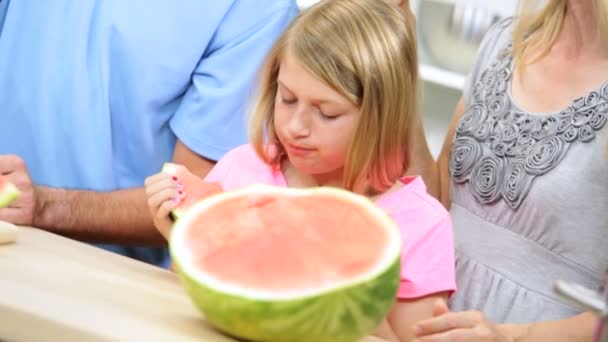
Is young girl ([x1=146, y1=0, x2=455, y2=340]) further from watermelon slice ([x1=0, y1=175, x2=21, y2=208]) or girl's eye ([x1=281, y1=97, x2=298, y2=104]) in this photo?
watermelon slice ([x1=0, y1=175, x2=21, y2=208])

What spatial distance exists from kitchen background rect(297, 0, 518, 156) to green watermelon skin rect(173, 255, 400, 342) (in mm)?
1807

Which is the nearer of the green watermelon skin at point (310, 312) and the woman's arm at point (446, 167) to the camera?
the green watermelon skin at point (310, 312)

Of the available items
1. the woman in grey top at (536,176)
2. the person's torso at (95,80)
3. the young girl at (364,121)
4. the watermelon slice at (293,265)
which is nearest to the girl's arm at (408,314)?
the young girl at (364,121)

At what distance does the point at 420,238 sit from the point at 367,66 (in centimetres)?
23

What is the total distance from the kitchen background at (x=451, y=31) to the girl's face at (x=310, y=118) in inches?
54.3

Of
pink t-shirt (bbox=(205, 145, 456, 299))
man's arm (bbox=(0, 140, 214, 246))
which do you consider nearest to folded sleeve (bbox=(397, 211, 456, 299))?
pink t-shirt (bbox=(205, 145, 456, 299))

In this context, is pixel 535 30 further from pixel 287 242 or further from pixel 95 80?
pixel 287 242

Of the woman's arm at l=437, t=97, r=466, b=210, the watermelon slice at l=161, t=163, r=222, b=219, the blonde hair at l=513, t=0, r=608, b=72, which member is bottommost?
the woman's arm at l=437, t=97, r=466, b=210

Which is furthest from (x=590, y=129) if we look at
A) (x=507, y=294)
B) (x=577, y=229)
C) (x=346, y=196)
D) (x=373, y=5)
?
(x=346, y=196)

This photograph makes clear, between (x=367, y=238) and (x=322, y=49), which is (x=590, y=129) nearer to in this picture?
(x=322, y=49)

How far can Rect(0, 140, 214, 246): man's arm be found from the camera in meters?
1.43

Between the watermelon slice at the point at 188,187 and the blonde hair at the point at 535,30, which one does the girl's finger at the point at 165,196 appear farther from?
the blonde hair at the point at 535,30

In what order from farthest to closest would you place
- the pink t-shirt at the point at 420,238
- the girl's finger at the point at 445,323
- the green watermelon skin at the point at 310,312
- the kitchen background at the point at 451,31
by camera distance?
the kitchen background at the point at 451,31
the pink t-shirt at the point at 420,238
the girl's finger at the point at 445,323
the green watermelon skin at the point at 310,312

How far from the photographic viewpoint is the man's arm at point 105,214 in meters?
1.43
